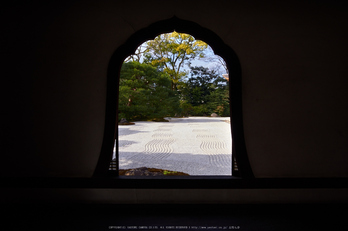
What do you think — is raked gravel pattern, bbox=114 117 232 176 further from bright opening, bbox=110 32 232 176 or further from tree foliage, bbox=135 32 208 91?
tree foliage, bbox=135 32 208 91

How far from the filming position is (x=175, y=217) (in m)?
1.77

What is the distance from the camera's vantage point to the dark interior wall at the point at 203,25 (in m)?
1.88

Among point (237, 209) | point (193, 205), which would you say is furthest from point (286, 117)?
point (193, 205)

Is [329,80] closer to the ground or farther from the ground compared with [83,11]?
closer to the ground

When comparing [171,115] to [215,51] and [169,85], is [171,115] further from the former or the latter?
[215,51]

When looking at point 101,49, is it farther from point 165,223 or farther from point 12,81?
point 165,223

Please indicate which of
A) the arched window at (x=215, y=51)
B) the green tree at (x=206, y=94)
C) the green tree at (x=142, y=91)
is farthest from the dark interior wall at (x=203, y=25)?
the green tree at (x=206, y=94)

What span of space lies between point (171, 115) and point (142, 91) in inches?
145

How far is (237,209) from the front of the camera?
6.10 feet

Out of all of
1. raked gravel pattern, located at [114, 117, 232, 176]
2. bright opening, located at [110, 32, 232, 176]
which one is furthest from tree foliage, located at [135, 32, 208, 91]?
raked gravel pattern, located at [114, 117, 232, 176]

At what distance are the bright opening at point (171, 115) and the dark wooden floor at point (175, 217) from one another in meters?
0.49

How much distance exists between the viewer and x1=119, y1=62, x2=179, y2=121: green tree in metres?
9.90

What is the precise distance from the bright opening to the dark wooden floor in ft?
1.62

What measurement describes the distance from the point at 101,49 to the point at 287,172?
2.30m
